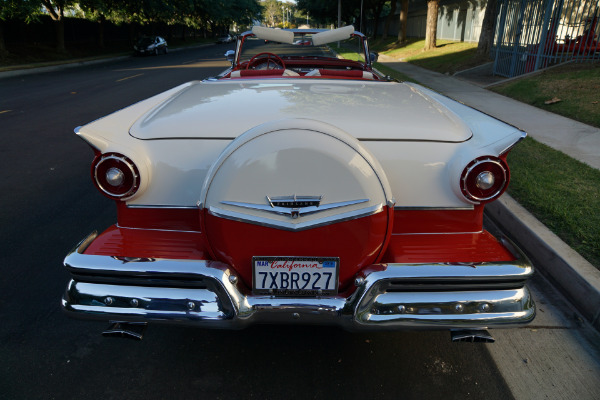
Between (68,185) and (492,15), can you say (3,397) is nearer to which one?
(68,185)

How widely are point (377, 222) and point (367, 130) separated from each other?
0.50m

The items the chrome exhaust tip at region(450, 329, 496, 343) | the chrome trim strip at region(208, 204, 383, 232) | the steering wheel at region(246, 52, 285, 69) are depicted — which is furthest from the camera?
the steering wheel at region(246, 52, 285, 69)

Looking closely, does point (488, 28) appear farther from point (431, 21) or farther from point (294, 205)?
point (294, 205)

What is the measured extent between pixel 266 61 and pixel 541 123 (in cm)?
535

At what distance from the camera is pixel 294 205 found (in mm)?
1880

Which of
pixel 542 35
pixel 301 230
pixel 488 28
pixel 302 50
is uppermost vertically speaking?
pixel 488 28

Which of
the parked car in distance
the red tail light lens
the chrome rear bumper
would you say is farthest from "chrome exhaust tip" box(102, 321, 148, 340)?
Result: the parked car in distance

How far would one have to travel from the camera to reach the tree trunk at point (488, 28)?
50.3ft

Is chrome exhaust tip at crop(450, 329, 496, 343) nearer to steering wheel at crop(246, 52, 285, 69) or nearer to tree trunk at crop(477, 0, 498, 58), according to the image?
steering wheel at crop(246, 52, 285, 69)

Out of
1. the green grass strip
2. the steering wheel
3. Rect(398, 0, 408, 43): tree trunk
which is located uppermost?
Rect(398, 0, 408, 43): tree trunk

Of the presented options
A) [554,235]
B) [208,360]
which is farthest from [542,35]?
[208,360]

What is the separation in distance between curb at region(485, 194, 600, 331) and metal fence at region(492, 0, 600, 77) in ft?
33.0

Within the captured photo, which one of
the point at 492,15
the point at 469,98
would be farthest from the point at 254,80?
the point at 492,15

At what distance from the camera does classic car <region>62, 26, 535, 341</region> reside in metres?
1.88
